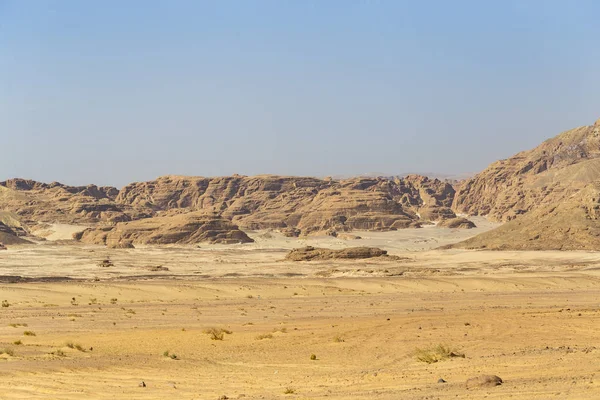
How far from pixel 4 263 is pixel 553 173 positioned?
400ft

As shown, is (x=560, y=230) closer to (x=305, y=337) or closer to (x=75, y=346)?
(x=305, y=337)

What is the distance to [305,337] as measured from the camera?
92.5ft

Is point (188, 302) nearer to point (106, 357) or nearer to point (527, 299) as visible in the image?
point (527, 299)

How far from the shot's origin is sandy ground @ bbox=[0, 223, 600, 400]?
1780cm

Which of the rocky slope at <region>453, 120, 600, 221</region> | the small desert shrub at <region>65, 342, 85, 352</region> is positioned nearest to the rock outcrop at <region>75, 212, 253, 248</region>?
the rocky slope at <region>453, 120, 600, 221</region>

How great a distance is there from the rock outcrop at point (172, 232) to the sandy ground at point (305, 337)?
2142 inches

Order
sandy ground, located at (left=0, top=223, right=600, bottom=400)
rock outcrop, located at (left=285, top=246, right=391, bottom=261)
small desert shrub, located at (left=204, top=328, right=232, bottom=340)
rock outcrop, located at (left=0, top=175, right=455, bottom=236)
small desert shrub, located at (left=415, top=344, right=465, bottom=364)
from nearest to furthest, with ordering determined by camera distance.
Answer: sandy ground, located at (left=0, top=223, right=600, bottom=400), small desert shrub, located at (left=415, top=344, right=465, bottom=364), small desert shrub, located at (left=204, top=328, right=232, bottom=340), rock outcrop, located at (left=285, top=246, right=391, bottom=261), rock outcrop, located at (left=0, top=175, right=455, bottom=236)

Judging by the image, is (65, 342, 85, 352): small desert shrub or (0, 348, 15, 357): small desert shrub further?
(65, 342, 85, 352): small desert shrub

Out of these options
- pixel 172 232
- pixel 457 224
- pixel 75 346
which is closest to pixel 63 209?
pixel 172 232

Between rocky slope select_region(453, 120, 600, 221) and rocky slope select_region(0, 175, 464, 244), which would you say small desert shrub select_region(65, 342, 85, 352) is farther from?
rocky slope select_region(453, 120, 600, 221)

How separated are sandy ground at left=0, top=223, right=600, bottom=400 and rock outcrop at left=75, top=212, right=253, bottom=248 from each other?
5440cm

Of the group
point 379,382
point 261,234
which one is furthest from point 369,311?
point 261,234

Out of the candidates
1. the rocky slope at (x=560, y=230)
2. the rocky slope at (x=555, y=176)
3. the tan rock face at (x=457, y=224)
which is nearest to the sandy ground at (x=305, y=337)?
the rocky slope at (x=560, y=230)

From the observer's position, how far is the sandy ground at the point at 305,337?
17797 mm
